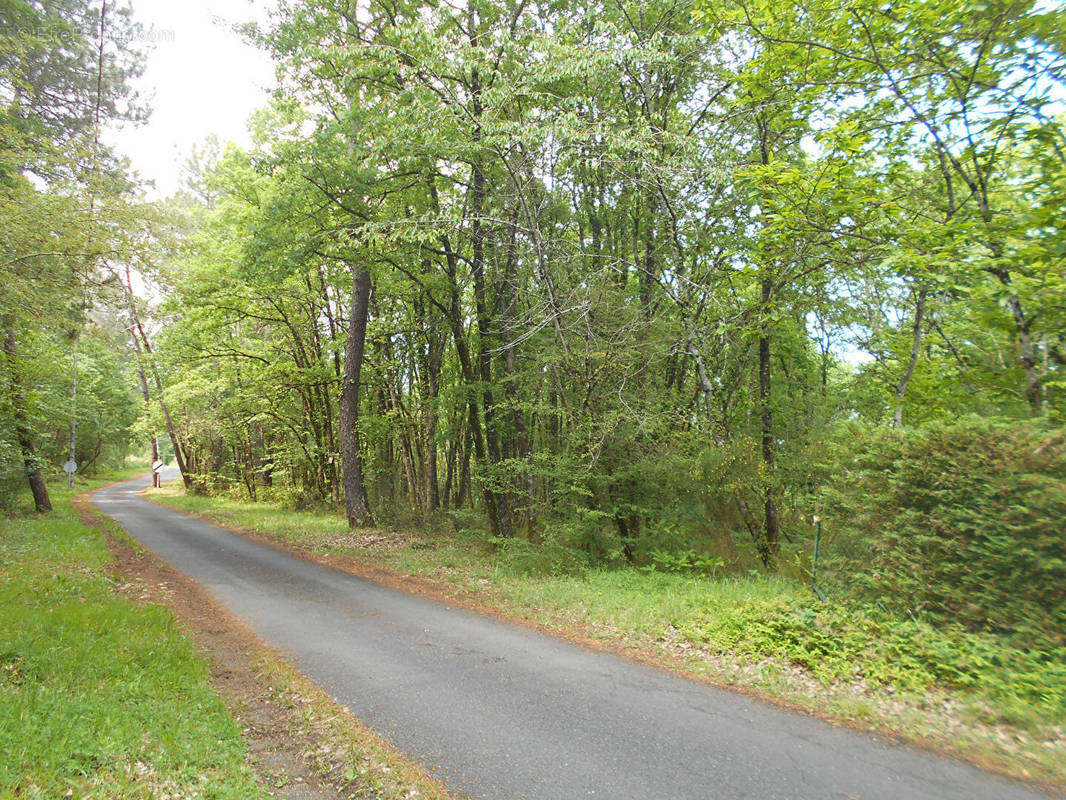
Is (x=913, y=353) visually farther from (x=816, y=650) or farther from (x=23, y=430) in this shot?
Answer: (x=23, y=430)

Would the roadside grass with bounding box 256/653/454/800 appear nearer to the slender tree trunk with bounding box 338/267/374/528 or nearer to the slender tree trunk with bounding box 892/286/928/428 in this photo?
the slender tree trunk with bounding box 338/267/374/528

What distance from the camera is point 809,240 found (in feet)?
27.4

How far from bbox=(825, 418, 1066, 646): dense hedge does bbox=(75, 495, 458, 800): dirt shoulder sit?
16.6 feet

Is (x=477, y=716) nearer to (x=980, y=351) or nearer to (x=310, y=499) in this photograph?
(x=980, y=351)

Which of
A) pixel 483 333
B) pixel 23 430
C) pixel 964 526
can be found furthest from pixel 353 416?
pixel 964 526

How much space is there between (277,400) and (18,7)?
39.0ft

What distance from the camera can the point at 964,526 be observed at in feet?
16.8

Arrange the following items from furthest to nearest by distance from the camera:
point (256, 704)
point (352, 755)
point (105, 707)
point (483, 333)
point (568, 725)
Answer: point (483, 333)
point (256, 704)
point (568, 725)
point (105, 707)
point (352, 755)

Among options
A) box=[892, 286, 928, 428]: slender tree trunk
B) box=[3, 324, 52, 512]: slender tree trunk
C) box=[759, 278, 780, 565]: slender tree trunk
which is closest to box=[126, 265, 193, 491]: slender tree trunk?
box=[3, 324, 52, 512]: slender tree trunk

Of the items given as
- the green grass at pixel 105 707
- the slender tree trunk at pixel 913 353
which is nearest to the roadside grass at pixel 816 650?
the green grass at pixel 105 707

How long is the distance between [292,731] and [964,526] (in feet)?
20.9

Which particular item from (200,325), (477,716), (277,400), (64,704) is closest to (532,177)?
(477,716)

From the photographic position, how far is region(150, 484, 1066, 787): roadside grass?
3.99m

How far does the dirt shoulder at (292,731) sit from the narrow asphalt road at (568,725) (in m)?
0.17
